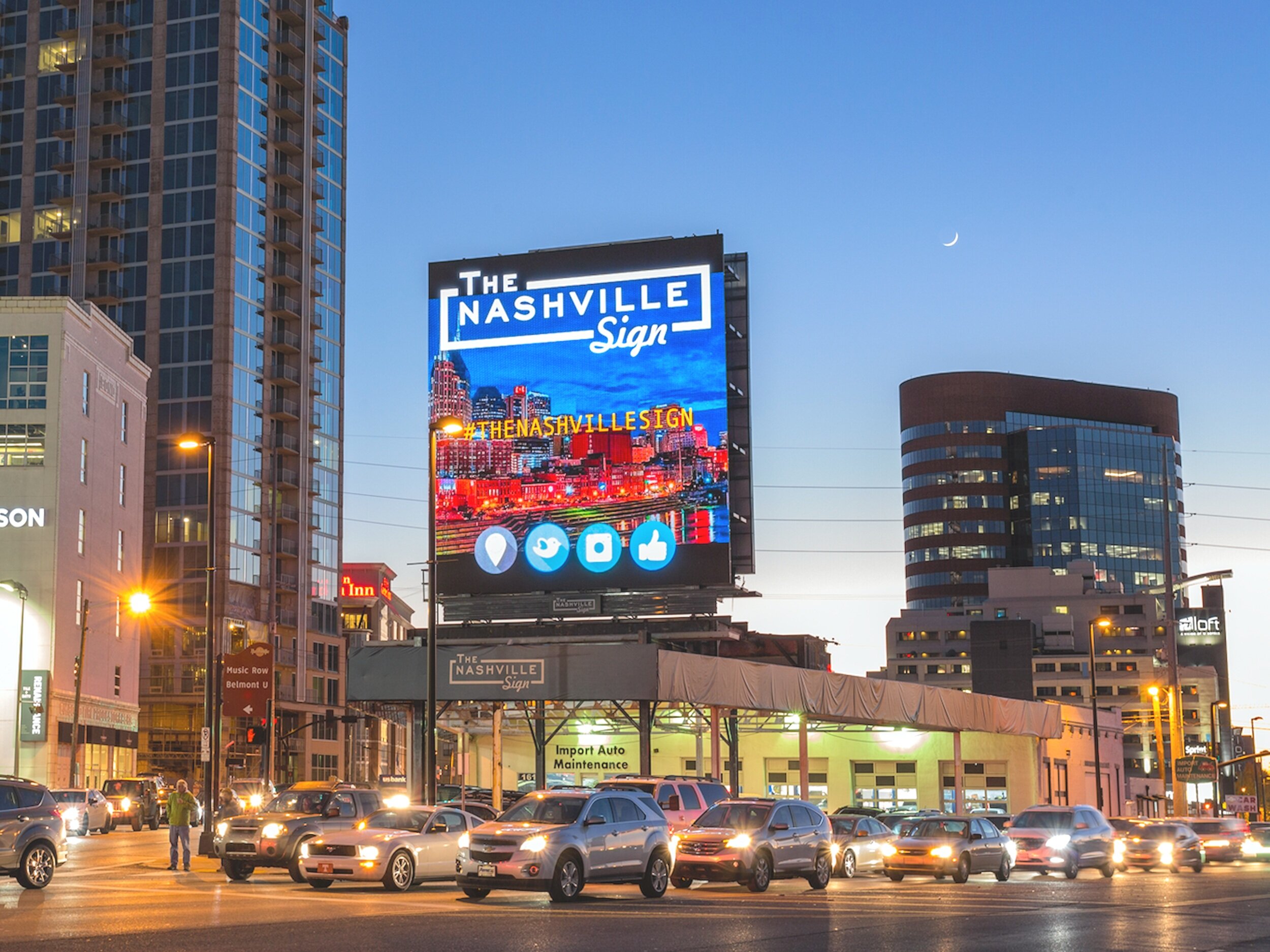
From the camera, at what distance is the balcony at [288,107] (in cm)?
12625

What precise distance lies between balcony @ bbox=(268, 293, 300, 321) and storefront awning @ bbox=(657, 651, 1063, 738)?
238 feet

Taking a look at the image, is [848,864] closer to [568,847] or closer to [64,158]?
[568,847]

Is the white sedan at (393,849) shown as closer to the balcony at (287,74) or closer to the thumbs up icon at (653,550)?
the thumbs up icon at (653,550)

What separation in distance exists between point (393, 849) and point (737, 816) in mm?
6524

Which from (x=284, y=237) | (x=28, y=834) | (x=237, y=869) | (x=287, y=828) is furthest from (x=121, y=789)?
(x=284, y=237)

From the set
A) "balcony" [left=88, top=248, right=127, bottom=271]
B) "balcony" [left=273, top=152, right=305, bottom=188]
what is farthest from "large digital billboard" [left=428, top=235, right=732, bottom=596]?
"balcony" [left=273, top=152, right=305, bottom=188]

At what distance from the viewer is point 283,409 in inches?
4934

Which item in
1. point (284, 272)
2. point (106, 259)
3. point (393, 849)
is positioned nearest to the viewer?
point (393, 849)

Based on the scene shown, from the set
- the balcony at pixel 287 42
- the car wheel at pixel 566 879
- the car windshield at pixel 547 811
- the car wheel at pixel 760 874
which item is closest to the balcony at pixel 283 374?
the balcony at pixel 287 42

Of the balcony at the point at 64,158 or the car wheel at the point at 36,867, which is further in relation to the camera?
the balcony at the point at 64,158

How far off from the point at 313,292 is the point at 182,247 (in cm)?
1174

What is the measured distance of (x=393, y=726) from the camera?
148000 mm

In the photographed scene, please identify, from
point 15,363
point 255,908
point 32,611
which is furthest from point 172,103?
point 255,908

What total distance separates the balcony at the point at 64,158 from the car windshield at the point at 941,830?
341 feet
